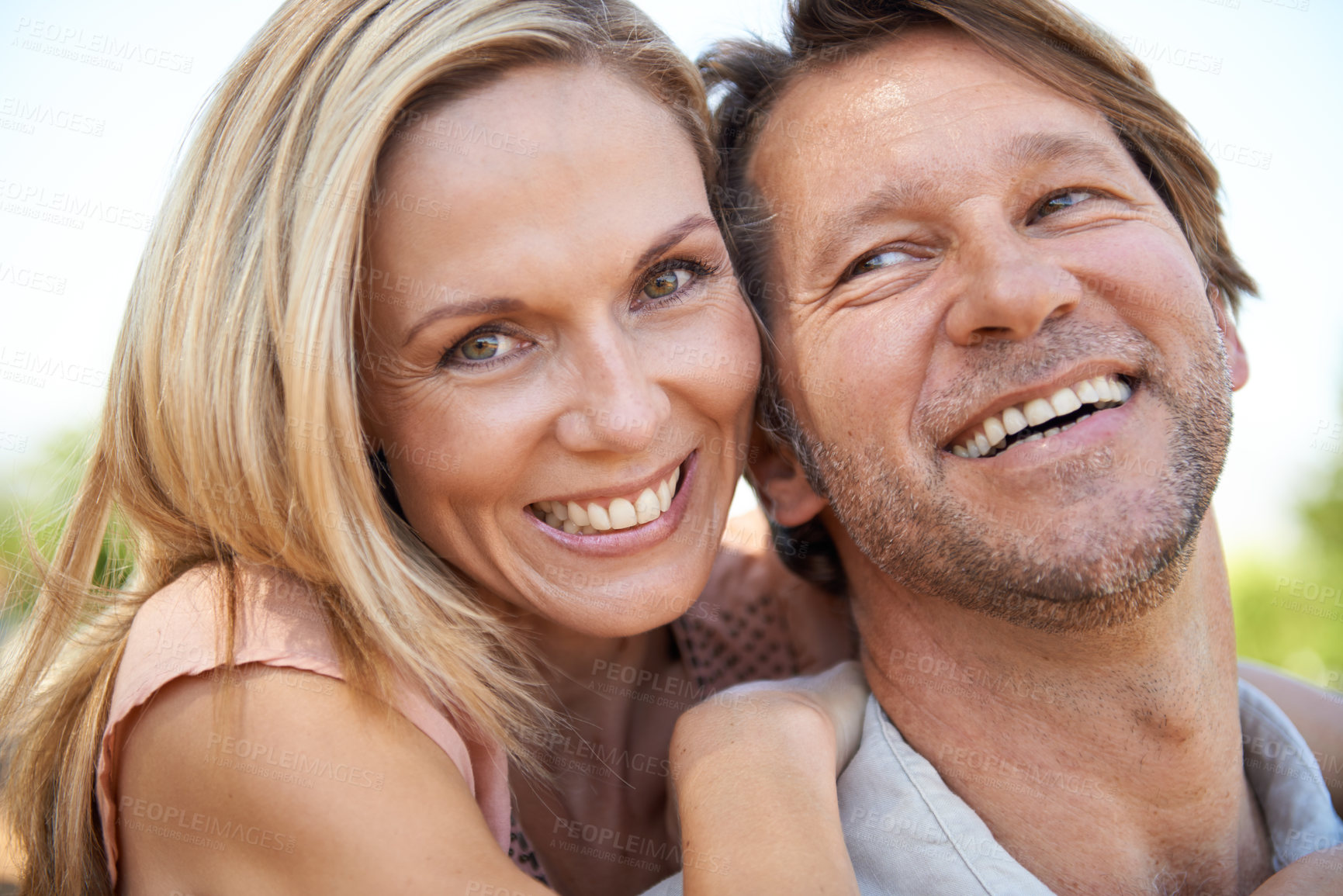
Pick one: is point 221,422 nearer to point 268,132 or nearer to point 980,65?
point 268,132

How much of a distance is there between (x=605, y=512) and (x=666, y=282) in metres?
0.56

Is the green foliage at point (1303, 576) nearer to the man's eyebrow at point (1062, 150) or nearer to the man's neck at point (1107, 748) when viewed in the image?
the man's neck at point (1107, 748)

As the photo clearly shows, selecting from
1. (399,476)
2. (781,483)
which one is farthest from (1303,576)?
(399,476)

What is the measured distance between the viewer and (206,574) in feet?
7.23

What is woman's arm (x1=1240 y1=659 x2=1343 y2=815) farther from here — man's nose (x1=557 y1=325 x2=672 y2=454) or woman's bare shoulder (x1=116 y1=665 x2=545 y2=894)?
woman's bare shoulder (x1=116 y1=665 x2=545 y2=894)

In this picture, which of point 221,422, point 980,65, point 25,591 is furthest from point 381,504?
point 980,65

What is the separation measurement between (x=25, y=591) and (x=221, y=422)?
3.13 feet

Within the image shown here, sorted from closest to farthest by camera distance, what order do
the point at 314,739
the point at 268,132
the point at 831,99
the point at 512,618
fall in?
1. the point at 314,739
2. the point at 268,132
3. the point at 831,99
4. the point at 512,618

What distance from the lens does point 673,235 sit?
216cm

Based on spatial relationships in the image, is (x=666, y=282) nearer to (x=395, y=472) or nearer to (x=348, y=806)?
(x=395, y=472)

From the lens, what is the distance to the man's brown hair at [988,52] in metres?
2.37

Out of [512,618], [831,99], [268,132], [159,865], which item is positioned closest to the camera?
[159,865]

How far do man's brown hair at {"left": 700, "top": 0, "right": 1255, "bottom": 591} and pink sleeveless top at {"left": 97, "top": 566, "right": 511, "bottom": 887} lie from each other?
1082mm

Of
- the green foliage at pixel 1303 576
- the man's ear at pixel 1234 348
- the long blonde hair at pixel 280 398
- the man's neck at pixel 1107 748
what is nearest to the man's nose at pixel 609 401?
the long blonde hair at pixel 280 398
